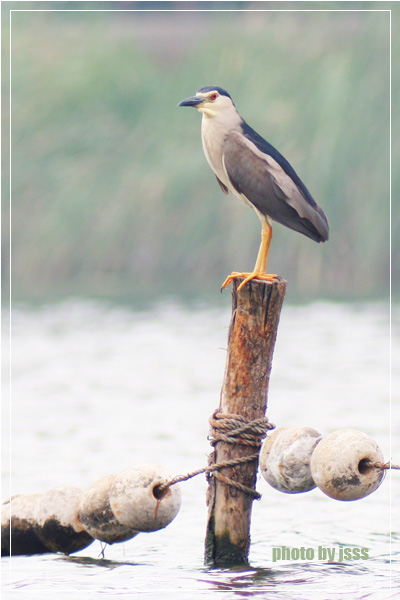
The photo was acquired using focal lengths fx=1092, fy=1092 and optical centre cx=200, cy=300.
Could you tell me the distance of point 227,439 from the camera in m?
5.38

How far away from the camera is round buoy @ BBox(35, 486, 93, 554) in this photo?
5.88 meters

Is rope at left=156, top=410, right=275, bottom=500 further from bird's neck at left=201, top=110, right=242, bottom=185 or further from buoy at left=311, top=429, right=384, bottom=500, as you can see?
bird's neck at left=201, top=110, right=242, bottom=185

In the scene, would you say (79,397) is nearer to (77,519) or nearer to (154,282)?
(77,519)

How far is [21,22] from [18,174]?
12.9ft

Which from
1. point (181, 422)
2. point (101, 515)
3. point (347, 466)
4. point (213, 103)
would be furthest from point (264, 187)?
point (181, 422)

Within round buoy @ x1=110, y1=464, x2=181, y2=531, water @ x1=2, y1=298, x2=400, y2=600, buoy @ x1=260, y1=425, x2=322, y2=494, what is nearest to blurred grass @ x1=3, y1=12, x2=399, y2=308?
water @ x1=2, y1=298, x2=400, y2=600

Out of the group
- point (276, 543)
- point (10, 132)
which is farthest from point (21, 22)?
point (276, 543)

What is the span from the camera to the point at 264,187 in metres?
5.88

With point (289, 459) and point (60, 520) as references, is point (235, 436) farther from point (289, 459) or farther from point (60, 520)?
point (60, 520)

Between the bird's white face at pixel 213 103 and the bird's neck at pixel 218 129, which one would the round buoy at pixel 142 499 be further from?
A: the bird's white face at pixel 213 103

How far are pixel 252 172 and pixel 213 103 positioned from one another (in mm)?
427

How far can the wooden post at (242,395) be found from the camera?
5355 mm

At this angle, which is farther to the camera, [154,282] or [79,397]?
[154,282]

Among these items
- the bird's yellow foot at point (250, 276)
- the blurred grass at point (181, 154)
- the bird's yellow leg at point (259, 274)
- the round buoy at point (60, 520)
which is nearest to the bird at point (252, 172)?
the bird's yellow leg at point (259, 274)
